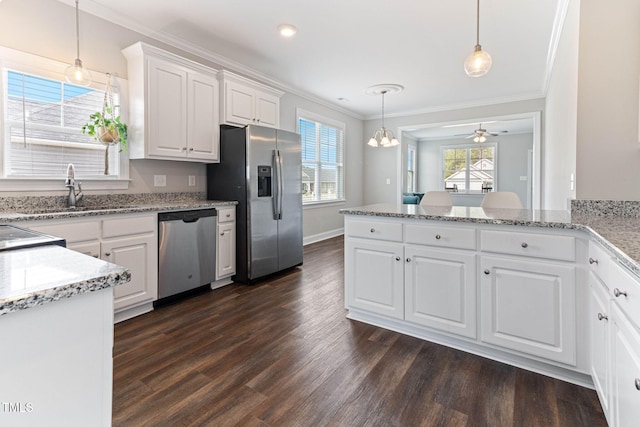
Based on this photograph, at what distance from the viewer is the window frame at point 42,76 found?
2.40m

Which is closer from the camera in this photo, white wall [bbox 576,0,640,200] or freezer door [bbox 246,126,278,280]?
white wall [bbox 576,0,640,200]

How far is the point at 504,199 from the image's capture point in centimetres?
306

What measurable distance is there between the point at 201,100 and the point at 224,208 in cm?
114

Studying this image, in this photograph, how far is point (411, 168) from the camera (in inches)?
401

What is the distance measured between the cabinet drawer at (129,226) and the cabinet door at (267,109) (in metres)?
1.86

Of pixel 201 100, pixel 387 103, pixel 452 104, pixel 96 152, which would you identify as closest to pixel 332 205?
pixel 387 103

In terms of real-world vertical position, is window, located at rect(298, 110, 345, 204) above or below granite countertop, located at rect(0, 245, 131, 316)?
above

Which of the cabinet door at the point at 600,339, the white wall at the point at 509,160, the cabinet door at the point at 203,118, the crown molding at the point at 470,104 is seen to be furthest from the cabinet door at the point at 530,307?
the white wall at the point at 509,160

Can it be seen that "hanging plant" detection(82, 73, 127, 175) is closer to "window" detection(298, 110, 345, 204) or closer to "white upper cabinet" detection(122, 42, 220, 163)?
"white upper cabinet" detection(122, 42, 220, 163)

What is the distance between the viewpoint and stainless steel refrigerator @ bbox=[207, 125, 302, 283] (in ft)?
11.6

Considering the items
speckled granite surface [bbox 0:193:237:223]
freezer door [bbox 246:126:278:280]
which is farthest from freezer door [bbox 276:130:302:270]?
speckled granite surface [bbox 0:193:237:223]

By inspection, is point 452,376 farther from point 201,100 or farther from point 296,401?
point 201,100

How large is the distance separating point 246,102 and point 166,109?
1.00 m

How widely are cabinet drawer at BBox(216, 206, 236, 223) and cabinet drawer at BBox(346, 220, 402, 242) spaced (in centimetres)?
148
